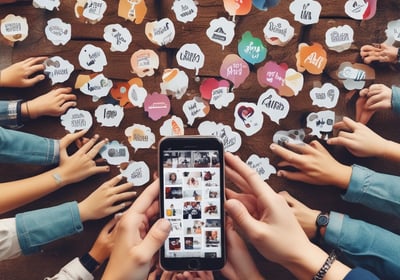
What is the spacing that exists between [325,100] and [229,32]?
23cm

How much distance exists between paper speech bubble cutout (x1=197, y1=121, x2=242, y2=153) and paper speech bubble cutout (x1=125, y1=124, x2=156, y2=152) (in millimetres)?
96

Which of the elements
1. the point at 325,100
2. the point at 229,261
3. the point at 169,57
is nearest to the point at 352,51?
the point at 325,100

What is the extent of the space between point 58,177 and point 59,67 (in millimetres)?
216

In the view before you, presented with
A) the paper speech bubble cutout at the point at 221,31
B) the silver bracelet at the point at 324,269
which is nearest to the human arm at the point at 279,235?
the silver bracelet at the point at 324,269

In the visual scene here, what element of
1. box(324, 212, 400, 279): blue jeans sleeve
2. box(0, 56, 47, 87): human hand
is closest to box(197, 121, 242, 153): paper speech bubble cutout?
box(324, 212, 400, 279): blue jeans sleeve

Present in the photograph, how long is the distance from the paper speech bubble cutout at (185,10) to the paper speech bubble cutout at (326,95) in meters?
0.28

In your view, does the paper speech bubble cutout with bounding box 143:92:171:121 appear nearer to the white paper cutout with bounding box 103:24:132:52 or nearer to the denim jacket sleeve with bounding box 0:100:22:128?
the white paper cutout with bounding box 103:24:132:52

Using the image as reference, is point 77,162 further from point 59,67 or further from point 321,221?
point 321,221

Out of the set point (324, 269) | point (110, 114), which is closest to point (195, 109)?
point (110, 114)

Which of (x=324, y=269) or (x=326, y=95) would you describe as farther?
(x=326, y=95)

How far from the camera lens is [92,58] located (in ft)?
3.13

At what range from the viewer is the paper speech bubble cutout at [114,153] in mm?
954

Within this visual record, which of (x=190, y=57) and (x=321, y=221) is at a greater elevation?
(x=190, y=57)

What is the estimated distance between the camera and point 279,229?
0.75 metres
